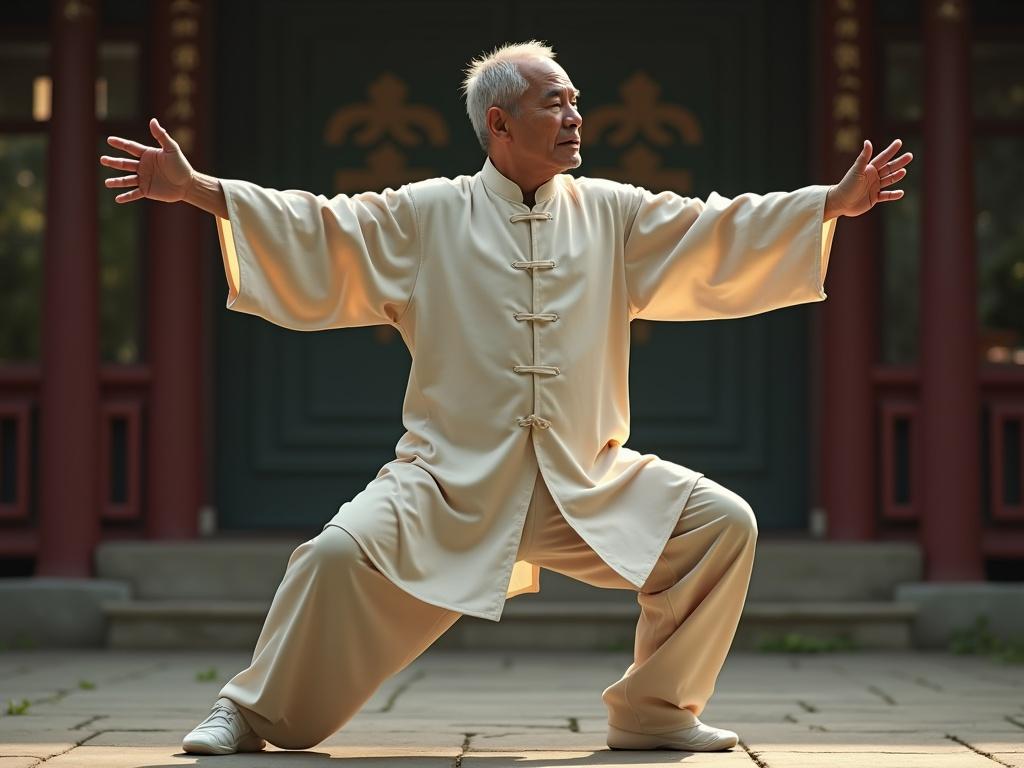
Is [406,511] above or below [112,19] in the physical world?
below

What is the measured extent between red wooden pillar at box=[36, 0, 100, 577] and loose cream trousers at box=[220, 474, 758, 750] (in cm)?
314

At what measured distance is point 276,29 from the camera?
702cm

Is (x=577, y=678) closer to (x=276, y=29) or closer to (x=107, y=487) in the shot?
(x=107, y=487)

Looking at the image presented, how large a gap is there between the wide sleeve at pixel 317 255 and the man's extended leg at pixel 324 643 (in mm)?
535

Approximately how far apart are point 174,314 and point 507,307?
330 centimetres

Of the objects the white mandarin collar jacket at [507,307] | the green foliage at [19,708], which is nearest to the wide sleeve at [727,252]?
the white mandarin collar jacket at [507,307]

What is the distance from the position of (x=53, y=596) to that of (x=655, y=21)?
11.5 ft

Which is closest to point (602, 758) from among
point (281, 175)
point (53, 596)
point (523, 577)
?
point (523, 577)

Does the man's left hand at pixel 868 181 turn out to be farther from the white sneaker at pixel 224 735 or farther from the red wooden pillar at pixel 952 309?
the red wooden pillar at pixel 952 309

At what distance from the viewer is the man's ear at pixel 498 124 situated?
3.56 metres

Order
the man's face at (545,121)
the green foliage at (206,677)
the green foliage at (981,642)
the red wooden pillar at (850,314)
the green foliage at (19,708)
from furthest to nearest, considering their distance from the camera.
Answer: the red wooden pillar at (850,314) < the green foliage at (981,642) < the green foliage at (206,677) < the green foliage at (19,708) < the man's face at (545,121)

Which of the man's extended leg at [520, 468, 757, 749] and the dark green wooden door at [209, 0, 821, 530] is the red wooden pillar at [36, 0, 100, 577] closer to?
the dark green wooden door at [209, 0, 821, 530]

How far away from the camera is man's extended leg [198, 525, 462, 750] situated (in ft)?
10.6

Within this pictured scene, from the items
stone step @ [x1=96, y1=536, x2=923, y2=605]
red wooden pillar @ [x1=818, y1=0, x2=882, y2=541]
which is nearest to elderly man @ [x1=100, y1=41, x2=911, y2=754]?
stone step @ [x1=96, y1=536, x2=923, y2=605]
